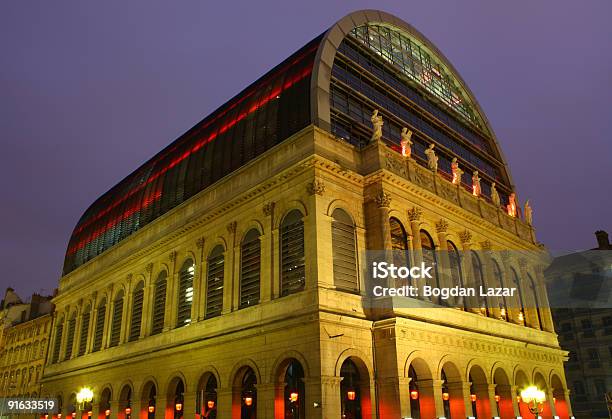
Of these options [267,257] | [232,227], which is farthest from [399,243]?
[232,227]

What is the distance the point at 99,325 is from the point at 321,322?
29.1 metres

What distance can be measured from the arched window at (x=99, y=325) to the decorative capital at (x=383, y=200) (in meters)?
28.9

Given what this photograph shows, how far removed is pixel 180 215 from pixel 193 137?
7333 mm

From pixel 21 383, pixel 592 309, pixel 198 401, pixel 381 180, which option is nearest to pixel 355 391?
pixel 198 401

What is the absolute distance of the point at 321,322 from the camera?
24875mm

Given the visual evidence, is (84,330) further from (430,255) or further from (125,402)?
(430,255)

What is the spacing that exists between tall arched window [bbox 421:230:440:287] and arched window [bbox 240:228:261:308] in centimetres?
1027

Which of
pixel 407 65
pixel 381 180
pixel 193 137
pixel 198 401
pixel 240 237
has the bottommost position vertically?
pixel 198 401

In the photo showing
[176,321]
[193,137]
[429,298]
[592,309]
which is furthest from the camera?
[592,309]

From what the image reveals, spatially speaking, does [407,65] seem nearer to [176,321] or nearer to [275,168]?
[275,168]

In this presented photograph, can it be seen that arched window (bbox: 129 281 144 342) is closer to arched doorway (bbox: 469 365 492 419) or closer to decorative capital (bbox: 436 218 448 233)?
decorative capital (bbox: 436 218 448 233)

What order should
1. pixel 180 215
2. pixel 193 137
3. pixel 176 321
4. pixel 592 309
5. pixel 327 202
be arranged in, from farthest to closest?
pixel 592 309
pixel 193 137
pixel 180 215
pixel 176 321
pixel 327 202

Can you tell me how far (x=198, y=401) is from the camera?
3209cm

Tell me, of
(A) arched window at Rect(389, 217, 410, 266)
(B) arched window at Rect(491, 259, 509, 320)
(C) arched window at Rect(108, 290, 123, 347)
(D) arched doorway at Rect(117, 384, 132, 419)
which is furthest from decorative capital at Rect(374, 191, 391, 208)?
(C) arched window at Rect(108, 290, 123, 347)
